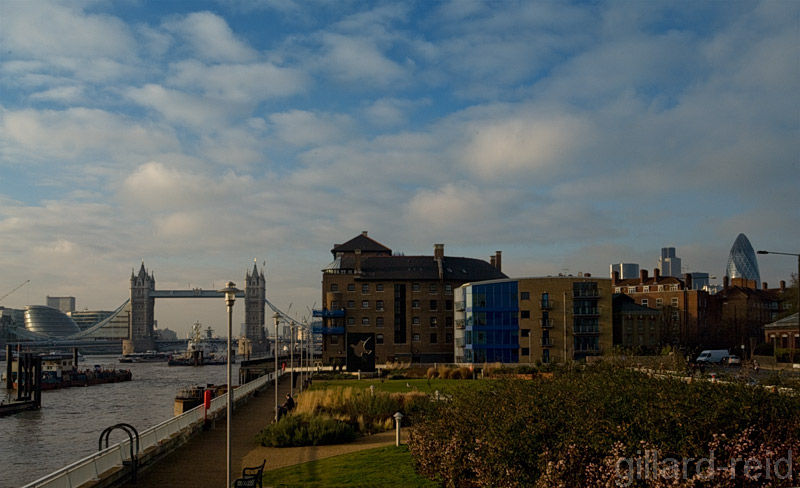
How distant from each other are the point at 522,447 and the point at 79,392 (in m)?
94.1

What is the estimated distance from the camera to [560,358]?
74438mm

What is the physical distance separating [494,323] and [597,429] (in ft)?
207

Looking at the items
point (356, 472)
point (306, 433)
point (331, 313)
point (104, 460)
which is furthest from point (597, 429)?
point (331, 313)

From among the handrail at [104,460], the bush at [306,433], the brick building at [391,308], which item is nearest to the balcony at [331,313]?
the brick building at [391,308]

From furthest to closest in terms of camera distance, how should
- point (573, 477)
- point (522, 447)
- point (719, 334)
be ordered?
point (719, 334)
point (522, 447)
point (573, 477)

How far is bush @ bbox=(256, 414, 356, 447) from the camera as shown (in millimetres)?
26641

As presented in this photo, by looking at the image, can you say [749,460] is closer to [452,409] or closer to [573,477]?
[573,477]

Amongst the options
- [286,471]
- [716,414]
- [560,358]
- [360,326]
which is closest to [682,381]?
[716,414]

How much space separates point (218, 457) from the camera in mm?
24938

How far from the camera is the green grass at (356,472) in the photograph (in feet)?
61.1

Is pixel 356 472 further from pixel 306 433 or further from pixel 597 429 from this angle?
pixel 597 429

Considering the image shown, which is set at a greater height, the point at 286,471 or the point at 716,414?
the point at 716,414

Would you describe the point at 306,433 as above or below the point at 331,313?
below

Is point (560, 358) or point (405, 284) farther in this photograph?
point (405, 284)
